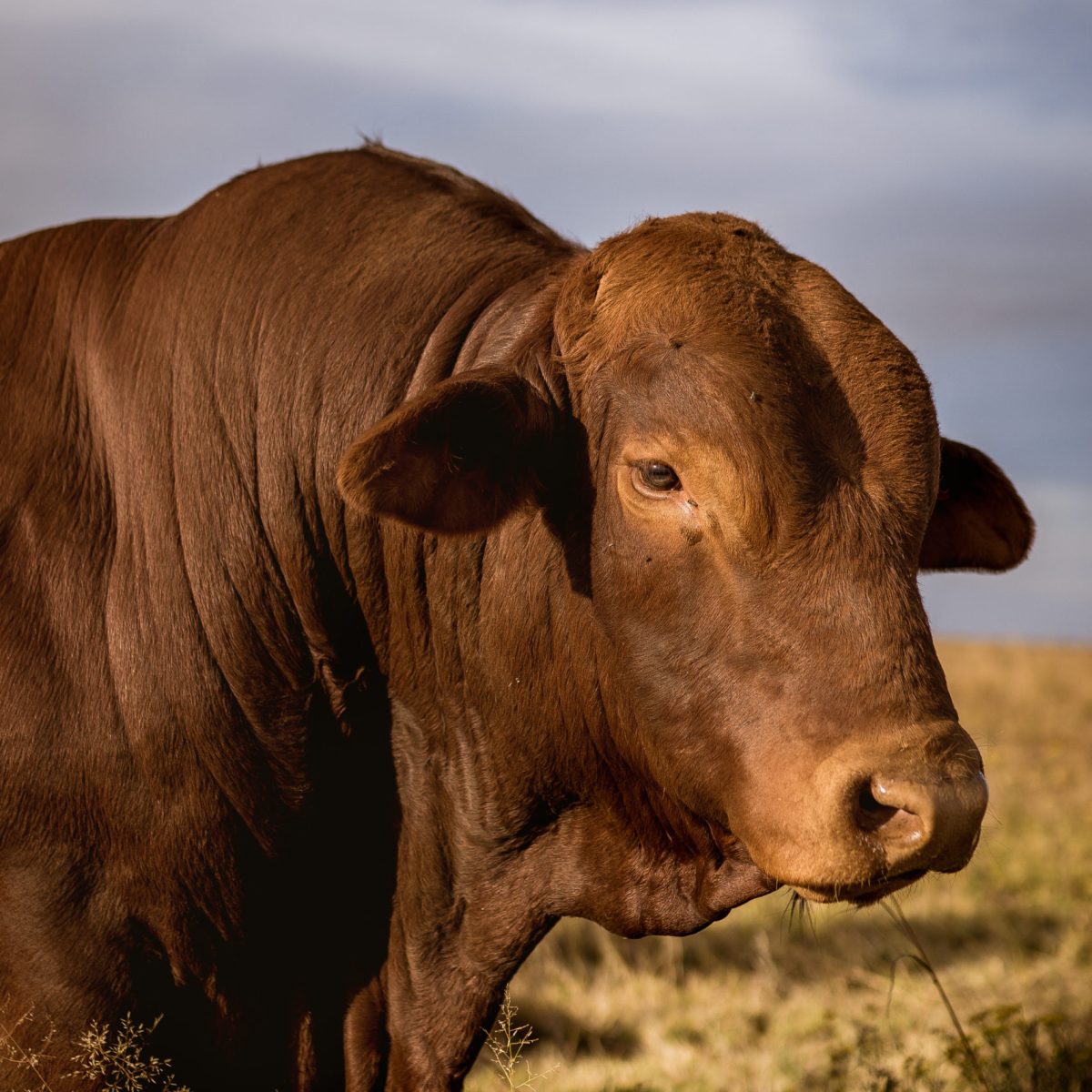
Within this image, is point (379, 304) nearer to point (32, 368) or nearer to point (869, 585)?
point (32, 368)

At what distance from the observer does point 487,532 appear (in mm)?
3604

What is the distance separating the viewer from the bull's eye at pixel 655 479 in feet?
10.9

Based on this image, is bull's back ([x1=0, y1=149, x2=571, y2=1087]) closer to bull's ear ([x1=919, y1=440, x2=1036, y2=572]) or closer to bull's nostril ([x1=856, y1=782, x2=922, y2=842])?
→ bull's ear ([x1=919, y1=440, x2=1036, y2=572])

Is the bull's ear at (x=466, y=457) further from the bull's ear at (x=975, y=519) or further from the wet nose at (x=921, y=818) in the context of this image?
the bull's ear at (x=975, y=519)

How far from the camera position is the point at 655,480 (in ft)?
10.9

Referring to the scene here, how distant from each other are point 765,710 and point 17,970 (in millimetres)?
1905

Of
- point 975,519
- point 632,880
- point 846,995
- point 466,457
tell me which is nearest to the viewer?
point 466,457

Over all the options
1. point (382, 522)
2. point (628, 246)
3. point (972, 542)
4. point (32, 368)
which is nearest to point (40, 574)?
point (32, 368)

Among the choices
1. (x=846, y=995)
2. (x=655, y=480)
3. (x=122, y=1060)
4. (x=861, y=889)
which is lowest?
(x=846, y=995)

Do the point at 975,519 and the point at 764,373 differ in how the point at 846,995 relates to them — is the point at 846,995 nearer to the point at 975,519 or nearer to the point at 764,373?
the point at 975,519

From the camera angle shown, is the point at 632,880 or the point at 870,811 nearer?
the point at 870,811

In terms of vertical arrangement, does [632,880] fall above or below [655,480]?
below

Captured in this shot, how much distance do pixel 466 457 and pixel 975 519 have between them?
1598 mm

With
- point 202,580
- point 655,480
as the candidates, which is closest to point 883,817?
point 655,480
